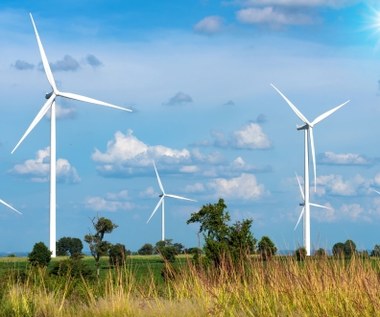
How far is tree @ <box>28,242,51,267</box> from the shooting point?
2826 inches

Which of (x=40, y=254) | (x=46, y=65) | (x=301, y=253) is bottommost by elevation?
(x=301, y=253)

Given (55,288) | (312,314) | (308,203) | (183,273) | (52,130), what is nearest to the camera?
(312,314)

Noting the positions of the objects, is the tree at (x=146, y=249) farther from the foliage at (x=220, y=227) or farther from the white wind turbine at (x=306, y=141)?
the foliage at (x=220, y=227)

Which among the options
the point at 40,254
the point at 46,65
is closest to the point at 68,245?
the point at 40,254

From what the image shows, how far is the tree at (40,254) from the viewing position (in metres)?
71.8

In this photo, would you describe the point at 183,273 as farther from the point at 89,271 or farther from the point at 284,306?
the point at 89,271

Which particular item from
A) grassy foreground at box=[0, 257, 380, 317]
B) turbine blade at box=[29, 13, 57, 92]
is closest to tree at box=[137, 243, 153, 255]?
turbine blade at box=[29, 13, 57, 92]

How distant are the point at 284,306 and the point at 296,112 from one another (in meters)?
50.5

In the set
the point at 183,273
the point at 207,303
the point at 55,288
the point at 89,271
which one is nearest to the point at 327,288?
the point at 207,303

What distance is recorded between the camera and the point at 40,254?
73.7 m

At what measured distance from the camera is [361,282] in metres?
15.7

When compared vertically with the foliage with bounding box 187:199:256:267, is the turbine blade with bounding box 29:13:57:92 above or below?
above

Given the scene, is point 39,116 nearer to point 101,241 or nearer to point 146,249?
point 101,241

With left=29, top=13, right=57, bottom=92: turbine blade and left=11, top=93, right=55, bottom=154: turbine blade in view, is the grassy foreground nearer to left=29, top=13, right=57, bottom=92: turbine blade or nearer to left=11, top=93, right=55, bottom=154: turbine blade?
left=11, top=93, right=55, bottom=154: turbine blade
